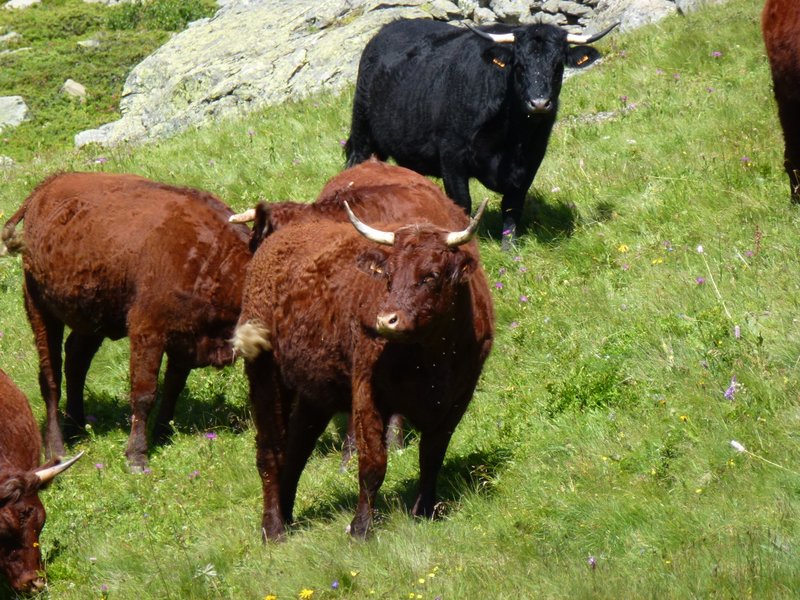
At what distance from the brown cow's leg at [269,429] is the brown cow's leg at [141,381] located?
224 cm

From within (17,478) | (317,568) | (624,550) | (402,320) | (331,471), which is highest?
(402,320)

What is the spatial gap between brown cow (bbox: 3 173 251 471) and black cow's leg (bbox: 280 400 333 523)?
231 centimetres

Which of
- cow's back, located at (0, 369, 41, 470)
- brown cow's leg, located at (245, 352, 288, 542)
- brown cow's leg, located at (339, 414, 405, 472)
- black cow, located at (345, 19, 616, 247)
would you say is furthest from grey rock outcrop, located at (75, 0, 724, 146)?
brown cow's leg, located at (245, 352, 288, 542)

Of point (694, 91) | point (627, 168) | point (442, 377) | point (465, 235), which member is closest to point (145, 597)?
point (442, 377)

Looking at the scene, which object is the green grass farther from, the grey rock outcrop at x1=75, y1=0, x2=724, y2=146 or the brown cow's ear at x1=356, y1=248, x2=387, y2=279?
the grey rock outcrop at x1=75, y1=0, x2=724, y2=146

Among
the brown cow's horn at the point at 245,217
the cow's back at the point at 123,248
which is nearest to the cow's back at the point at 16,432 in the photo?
the cow's back at the point at 123,248

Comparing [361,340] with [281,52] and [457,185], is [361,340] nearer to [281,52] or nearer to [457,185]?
[457,185]

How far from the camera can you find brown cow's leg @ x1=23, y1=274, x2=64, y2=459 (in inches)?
416

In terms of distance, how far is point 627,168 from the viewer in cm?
1195

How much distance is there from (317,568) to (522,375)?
2952mm

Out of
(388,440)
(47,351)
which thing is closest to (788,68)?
(388,440)

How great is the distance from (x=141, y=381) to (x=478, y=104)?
452cm

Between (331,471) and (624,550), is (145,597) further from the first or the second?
(624,550)

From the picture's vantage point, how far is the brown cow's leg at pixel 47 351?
10570 millimetres
